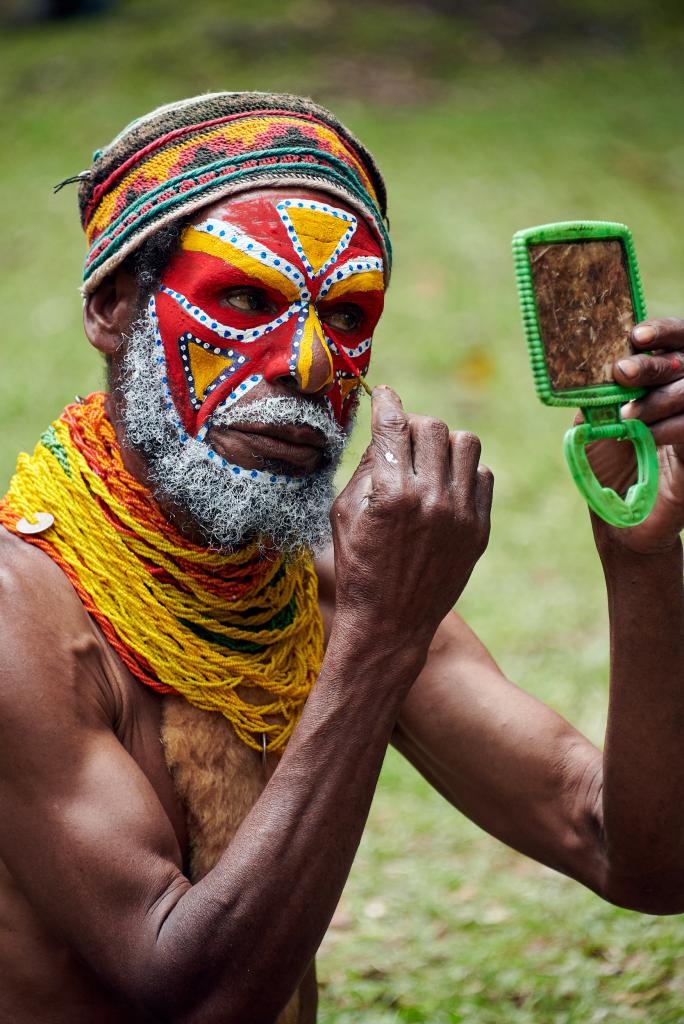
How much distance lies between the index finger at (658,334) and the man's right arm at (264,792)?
16.3 inches

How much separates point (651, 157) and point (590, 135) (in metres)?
0.85

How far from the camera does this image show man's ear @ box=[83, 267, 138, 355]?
9.99 feet

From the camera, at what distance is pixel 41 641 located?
2531mm

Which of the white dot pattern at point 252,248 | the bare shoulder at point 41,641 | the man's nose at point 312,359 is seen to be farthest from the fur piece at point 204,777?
the white dot pattern at point 252,248

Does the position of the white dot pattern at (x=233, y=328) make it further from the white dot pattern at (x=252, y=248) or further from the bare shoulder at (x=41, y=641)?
the bare shoulder at (x=41, y=641)

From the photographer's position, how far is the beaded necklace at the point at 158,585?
9.17 feet

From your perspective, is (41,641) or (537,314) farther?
(41,641)

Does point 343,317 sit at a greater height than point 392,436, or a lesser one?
greater

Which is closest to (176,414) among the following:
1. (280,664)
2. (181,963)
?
(280,664)

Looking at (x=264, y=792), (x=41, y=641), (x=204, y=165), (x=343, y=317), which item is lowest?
(x=264, y=792)

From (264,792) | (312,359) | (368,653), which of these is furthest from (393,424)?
(264,792)

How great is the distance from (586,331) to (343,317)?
31.7 inches

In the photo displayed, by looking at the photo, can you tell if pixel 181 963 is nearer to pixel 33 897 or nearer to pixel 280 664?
pixel 33 897

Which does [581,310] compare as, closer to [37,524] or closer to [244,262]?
[244,262]
